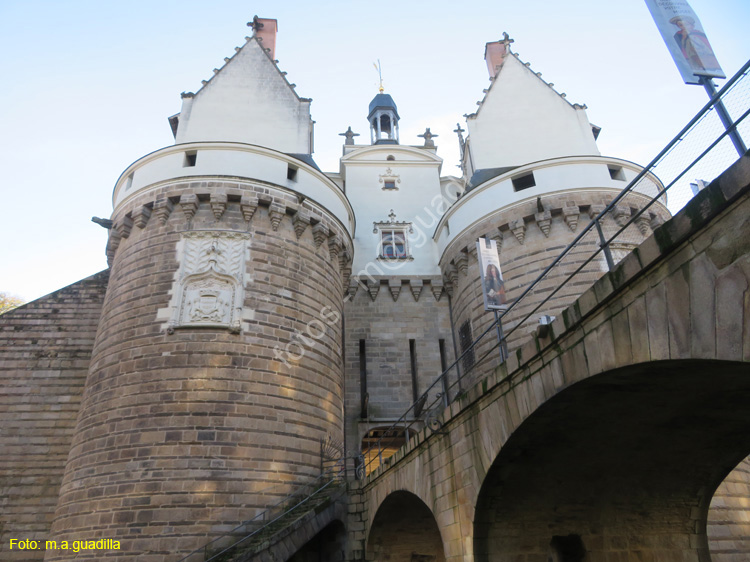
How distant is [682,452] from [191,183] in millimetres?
14337

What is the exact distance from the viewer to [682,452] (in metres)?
7.53

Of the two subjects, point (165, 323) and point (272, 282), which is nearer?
point (165, 323)

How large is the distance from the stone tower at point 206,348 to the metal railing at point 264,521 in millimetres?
184

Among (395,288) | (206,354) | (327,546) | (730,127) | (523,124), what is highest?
(523,124)

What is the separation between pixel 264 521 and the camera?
40.5 feet

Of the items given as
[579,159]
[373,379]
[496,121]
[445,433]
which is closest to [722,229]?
[445,433]

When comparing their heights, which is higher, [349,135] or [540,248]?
[349,135]

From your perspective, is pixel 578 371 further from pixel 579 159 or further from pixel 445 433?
pixel 579 159

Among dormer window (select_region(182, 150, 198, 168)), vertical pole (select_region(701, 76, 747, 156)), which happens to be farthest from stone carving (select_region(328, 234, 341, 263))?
vertical pole (select_region(701, 76, 747, 156))

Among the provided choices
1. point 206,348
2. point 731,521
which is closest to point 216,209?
point 206,348

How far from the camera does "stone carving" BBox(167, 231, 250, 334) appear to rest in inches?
561

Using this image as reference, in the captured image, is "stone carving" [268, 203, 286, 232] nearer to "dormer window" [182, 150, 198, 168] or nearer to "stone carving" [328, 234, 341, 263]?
"stone carving" [328, 234, 341, 263]

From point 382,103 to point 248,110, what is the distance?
10.8 meters

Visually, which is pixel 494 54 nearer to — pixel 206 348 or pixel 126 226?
pixel 126 226
